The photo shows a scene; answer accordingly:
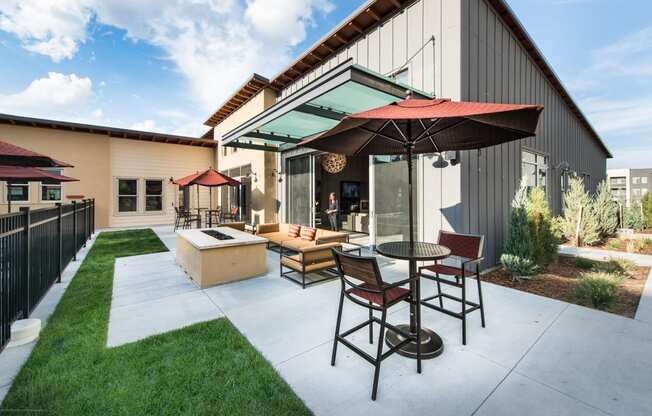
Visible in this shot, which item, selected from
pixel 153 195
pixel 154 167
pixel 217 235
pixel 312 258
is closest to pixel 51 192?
pixel 153 195

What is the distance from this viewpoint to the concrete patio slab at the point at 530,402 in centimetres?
181

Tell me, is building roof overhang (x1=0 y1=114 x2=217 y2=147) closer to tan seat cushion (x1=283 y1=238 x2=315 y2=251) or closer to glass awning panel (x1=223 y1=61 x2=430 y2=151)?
glass awning panel (x1=223 y1=61 x2=430 y2=151)

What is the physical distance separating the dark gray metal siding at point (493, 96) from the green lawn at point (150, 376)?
4402 mm

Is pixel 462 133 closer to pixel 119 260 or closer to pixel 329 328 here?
pixel 329 328

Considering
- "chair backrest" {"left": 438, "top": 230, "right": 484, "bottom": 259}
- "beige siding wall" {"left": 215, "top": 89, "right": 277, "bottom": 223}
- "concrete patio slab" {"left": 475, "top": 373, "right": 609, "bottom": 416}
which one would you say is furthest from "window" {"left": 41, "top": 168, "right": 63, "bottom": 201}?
"concrete patio slab" {"left": 475, "top": 373, "right": 609, "bottom": 416}

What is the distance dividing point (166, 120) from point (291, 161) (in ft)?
51.7

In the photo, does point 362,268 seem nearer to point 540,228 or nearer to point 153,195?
point 540,228

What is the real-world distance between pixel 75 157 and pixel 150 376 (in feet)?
48.7

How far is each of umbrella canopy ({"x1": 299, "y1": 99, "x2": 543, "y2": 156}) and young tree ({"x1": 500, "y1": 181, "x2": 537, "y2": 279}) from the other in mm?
2781

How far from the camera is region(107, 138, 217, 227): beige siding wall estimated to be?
523 inches

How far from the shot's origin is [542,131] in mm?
8828

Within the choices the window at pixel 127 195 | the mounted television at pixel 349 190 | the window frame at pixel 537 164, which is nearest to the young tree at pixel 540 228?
the window frame at pixel 537 164

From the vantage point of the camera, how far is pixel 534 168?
8.36m

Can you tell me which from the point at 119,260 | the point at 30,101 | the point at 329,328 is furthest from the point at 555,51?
the point at 30,101
